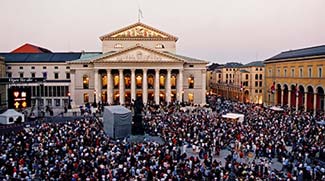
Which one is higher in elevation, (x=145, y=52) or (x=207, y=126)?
(x=145, y=52)

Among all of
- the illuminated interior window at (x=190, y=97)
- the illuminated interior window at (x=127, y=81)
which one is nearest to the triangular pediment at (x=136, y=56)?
the illuminated interior window at (x=127, y=81)

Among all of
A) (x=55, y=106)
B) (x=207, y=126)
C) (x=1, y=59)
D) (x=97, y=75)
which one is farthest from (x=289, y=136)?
(x=1, y=59)

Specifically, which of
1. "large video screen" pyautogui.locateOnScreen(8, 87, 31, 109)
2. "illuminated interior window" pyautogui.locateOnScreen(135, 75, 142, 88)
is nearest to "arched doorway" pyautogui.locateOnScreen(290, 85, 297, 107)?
"illuminated interior window" pyautogui.locateOnScreen(135, 75, 142, 88)

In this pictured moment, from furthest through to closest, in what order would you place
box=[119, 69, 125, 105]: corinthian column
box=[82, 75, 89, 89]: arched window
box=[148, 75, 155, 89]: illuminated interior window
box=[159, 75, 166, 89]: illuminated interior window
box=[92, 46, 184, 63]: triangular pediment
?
1. box=[148, 75, 155, 89]: illuminated interior window
2. box=[159, 75, 166, 89]: illuminated interior window
3. box=[82, 75, 89, 89]: arched window
4. box=[119, 69, 125, 105]: corinthian column
5. box=[92, 46, 184, 63]: triangular pediment

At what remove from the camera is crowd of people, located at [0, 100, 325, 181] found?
17.7 meters

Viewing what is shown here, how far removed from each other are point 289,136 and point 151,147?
12781 mm

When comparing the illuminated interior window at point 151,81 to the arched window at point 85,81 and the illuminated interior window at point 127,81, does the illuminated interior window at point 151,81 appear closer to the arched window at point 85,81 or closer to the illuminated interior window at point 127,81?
the illuminated interior window at point 127,81

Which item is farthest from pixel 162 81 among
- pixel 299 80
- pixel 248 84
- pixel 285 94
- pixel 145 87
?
pixel 248 84

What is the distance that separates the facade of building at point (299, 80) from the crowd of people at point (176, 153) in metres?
16.1

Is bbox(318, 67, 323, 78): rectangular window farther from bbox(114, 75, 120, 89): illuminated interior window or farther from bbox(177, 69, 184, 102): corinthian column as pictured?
bbox(114, 75, 120, 89): illuminated interior window

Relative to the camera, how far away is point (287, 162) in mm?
20766

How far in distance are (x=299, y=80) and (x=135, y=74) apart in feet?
94.4

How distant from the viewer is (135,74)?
62.7 m

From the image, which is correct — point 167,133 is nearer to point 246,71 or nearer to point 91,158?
point 91,158
